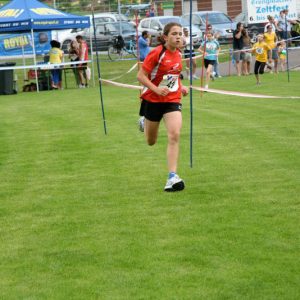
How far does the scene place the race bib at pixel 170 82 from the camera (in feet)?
32.3

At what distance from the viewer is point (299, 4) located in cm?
4388

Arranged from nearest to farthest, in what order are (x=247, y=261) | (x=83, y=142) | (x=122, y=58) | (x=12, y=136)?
(x=247, y=261) → (x=83, y=142) → (x=12, y=136) → (x=122, y=58)

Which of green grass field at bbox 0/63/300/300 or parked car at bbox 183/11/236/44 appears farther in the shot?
parked car at bbox 183/11/236/44

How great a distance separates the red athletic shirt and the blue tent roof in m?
20.6

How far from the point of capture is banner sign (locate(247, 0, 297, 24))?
3919 cm

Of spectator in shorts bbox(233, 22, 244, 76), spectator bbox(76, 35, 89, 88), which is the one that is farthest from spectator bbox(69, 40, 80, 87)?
spectator in shorts bbox(233, 22, 244, 76)

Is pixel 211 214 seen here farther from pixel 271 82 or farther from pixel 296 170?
pixel 271 82

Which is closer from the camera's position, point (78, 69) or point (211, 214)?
point (211, 214)

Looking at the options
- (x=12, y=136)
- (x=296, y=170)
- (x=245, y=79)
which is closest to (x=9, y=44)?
(x=245, y=79)

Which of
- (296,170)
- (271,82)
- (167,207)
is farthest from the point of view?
(271,82)

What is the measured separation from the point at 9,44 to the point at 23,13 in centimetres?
859

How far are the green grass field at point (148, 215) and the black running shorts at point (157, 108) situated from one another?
86 cm

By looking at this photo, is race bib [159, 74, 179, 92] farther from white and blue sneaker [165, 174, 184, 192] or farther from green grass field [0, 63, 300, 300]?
green grass field [0, 63, 300, 300]

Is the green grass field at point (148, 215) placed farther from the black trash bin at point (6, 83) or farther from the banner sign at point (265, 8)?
the banner sign at point (265, 8)
